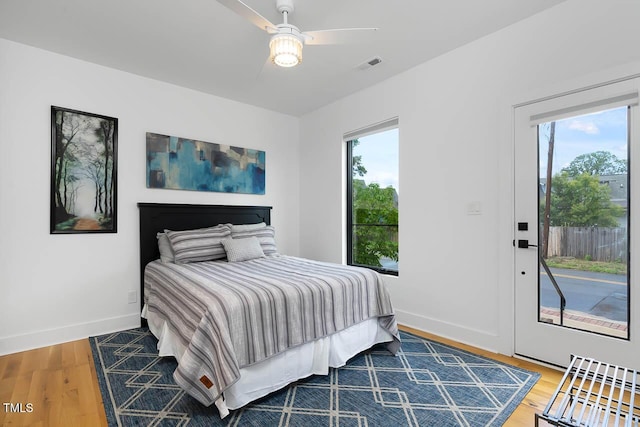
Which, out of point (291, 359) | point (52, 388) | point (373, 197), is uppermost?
point (373, 197)

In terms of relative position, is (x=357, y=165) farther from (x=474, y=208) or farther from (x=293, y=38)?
(x=293, y=38)

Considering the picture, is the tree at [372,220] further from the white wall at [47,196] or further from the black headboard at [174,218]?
the white wall at [47,196]

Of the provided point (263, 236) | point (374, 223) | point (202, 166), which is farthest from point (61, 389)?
point (374, 223)

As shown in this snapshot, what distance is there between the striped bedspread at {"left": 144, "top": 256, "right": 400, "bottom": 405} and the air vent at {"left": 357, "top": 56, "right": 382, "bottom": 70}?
2.04 m

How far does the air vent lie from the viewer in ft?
9.99

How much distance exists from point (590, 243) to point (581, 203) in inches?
11.2

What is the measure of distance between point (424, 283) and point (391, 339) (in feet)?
2.53

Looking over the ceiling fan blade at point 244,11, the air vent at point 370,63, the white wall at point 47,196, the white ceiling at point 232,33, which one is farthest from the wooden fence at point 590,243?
the white wall at point 47,196

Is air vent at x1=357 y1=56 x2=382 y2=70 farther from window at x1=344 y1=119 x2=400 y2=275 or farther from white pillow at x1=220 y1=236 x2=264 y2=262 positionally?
white pillow at x1=220 y1=236 x2=264 y2=262

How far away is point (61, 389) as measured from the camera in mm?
2072

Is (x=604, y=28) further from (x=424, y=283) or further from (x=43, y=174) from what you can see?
(x=43, y=174)

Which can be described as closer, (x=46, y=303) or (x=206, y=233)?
(x=46, y=303)

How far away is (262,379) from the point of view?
1914 millimetres

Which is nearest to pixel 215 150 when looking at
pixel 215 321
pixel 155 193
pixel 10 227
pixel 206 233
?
pixel 155 193
